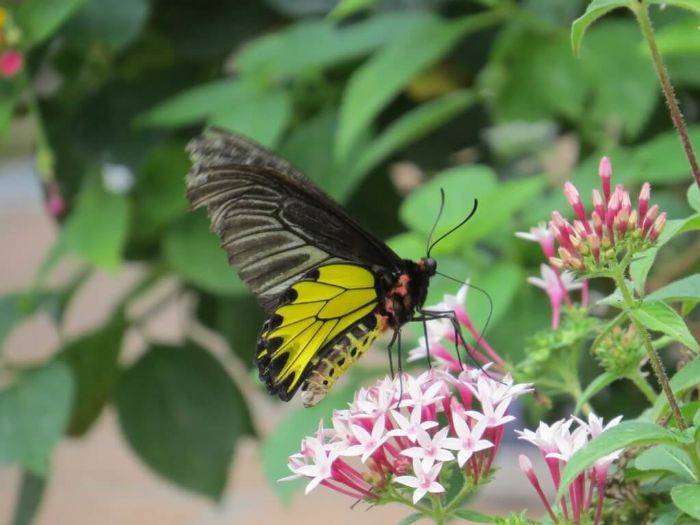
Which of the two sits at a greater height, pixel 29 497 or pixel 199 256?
pixel 199 256

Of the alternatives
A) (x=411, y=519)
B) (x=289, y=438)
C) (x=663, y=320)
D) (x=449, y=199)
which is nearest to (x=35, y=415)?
(x=289, y=438)

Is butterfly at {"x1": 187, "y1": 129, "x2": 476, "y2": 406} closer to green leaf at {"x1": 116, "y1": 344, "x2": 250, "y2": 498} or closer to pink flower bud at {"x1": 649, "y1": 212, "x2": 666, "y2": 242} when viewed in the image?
pink flower bud at {"x1": 649, "y1": 212, "x2": 666, "y2": 242}

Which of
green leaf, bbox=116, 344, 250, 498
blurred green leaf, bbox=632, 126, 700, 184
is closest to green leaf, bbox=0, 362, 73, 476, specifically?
green leaf, bbox=116, 344, 250, 498

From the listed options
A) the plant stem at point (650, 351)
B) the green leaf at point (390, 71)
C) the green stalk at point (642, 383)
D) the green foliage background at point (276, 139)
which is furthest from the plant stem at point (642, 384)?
the green leaf at point (390, 71)

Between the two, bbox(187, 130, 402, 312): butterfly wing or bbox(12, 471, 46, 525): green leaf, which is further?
bbox(12, 471, 46, 525): green leaf

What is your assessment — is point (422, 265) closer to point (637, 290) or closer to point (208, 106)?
point (637, 290)

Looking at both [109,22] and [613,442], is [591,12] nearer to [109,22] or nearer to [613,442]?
[613,442]

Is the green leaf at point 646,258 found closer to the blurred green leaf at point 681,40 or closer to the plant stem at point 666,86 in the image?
the plant stem at point 666,86
